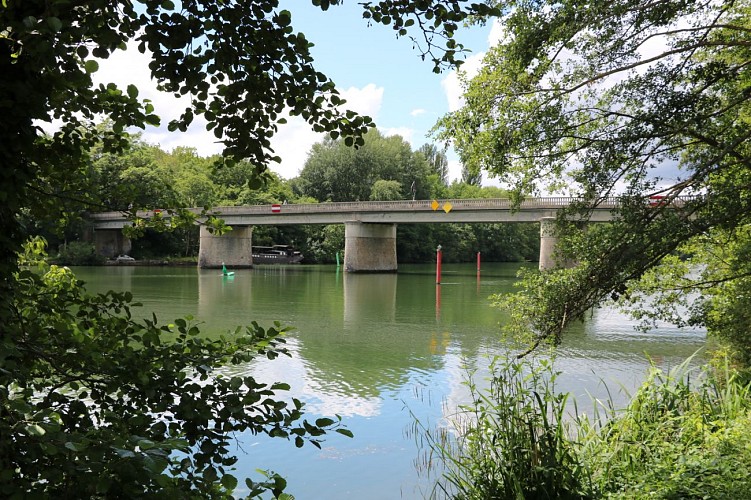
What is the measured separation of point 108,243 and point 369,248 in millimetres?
25905

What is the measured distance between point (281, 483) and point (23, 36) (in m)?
1.52

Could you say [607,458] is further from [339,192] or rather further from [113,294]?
[339,192]

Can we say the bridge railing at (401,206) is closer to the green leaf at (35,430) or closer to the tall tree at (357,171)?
the tall tree at (357,171)

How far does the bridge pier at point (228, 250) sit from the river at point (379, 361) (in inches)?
843

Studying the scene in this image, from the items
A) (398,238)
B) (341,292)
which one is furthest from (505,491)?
(398,238)

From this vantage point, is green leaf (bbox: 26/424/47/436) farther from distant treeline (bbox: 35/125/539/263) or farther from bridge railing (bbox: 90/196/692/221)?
distant treeline (bbox: 35/125/539/263)

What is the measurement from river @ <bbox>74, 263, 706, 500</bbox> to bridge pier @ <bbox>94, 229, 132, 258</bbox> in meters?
30.4

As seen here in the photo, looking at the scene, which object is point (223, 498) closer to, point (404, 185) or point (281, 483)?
point (281, 483)

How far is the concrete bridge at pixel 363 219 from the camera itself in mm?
41594

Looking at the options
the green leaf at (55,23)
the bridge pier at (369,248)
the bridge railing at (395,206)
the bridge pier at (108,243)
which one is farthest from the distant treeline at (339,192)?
the green leaf at (55,23)

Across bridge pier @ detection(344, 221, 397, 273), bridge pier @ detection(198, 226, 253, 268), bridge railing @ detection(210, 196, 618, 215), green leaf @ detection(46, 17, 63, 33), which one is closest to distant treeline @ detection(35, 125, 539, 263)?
bridge pier @ detection(198, 226, 253, 268)

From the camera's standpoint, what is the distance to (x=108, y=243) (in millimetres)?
58656

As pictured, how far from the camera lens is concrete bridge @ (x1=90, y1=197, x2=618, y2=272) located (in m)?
41.6

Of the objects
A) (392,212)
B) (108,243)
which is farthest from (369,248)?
(108,243)
